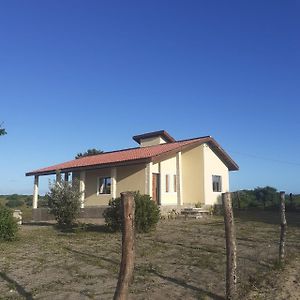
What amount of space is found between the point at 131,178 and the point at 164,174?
7.86ft

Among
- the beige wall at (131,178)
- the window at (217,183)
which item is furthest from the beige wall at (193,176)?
the beige wall at (131,178)

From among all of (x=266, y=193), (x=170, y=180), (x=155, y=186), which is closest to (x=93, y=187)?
(x=155, y=186)

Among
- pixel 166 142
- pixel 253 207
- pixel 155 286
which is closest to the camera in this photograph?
pixel 155 286

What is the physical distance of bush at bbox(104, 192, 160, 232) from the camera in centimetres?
1675

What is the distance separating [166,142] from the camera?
31.6 metres

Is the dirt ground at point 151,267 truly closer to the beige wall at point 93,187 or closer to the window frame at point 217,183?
the beige wall at point 93,187

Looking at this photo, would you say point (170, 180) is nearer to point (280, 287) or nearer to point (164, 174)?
point (164, 174)

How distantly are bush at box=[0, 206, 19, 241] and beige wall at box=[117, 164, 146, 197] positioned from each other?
1006cm

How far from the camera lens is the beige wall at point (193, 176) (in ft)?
90.3

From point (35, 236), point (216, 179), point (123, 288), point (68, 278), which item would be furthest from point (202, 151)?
point (123, 288)

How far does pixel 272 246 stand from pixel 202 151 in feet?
48.3

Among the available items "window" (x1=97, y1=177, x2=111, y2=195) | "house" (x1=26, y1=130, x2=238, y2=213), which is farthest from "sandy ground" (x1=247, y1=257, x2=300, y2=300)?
"window" (x1=97, y1=177, x2=111, y2=195)

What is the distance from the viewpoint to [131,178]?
2536 centimetres

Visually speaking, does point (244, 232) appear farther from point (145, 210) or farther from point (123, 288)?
point (123, 288)
